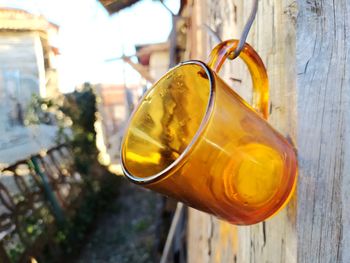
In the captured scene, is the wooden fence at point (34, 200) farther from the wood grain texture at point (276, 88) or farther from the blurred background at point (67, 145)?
the wood grain texture at point (276, 88)

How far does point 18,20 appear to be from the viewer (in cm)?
190

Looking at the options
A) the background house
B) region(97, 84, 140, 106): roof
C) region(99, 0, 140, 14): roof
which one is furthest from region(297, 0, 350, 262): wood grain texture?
region(97, 84, 140, 106): roof

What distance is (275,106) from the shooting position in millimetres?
723

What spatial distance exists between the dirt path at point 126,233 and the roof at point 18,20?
2.45 meters

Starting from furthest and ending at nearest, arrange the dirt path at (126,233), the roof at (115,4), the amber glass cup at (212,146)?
1. the dirt path at (126,233)
2. the roof at (115,4)
3. the amber glass cup at (212,146)

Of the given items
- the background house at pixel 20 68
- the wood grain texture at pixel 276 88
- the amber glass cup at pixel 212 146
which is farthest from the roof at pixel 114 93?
the amber glass cup at pixel 212 146

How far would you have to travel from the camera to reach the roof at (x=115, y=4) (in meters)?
2.95

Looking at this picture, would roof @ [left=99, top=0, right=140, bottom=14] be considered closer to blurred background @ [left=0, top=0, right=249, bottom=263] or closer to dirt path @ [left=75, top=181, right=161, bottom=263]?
blurred background @ [left=0, top=0, right=249, bottom=263]

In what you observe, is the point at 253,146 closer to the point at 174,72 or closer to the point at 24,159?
the point at 174,72

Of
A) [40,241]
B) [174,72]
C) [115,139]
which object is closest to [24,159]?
[40,241]

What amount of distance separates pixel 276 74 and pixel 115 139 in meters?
7.80

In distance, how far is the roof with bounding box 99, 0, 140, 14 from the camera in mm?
2953

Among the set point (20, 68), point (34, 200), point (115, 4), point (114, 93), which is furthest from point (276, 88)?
point (114, 93)

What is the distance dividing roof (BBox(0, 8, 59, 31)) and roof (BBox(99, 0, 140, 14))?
2.84ft
